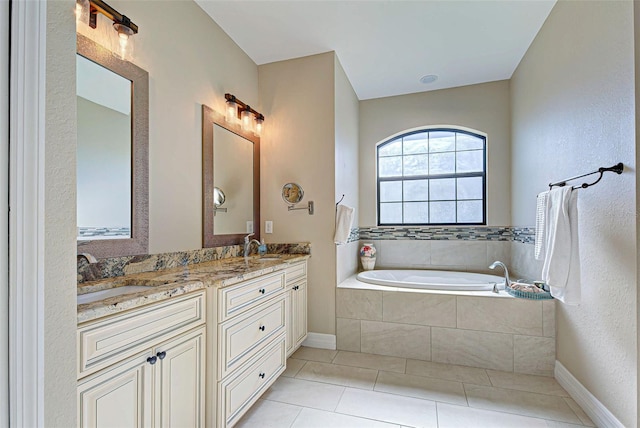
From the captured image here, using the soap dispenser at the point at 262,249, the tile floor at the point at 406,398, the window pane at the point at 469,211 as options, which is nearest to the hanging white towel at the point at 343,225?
the soap dispenser at the point at 262,249

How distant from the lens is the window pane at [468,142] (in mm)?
3662

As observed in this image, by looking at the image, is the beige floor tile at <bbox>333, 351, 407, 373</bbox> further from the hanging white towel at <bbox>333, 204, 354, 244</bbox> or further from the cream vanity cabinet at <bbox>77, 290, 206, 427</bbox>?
the cream vanity cabinet at <bbox>77, 290, 206, 427</bbox>

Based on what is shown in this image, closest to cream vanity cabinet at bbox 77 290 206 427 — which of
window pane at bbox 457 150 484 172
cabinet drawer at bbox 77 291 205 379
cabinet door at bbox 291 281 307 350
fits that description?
cabinet drawer at bbox 77 291 205 379

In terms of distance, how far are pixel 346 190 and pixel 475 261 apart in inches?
69.6

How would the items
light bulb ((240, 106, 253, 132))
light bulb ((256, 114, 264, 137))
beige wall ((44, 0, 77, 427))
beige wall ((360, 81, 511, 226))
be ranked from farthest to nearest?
beige wall ((360, 81, 511, 226)) → light bulb ((256, 114, 264, 137)) → light bulb ((240, 106, 253, 132)) → beige wall ((44, 0, 77, 427))

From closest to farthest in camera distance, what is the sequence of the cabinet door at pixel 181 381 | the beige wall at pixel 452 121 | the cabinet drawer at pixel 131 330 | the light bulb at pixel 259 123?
the cabinet drawer at pixel 131 330, the cabinet door at pixel 181 381, the light bulb at pixel 259 123, the beige wall at pixel 452 121

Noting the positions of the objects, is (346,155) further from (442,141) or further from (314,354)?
(314,354)

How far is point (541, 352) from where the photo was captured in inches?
89.8

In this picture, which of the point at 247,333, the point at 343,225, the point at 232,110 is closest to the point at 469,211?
the point at 343,225

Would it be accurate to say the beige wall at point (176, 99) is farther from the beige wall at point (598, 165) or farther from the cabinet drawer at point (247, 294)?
the beige wall at point (598, 165)

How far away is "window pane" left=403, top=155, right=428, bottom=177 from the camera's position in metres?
3.86

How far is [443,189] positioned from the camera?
3775 millimetres

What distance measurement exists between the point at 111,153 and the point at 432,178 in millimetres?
3392

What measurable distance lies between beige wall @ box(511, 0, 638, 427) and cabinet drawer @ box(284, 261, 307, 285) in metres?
1.94
